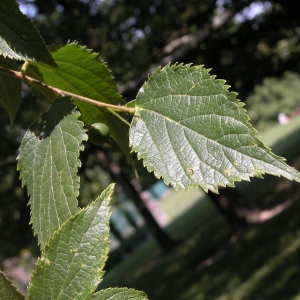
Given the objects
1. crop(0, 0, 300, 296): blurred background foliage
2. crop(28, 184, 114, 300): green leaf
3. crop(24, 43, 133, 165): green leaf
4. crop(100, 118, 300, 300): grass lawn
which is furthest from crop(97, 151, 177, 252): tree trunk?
crop(28, 184, 114, 300): green leaf

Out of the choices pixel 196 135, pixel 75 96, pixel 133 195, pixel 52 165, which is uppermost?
pixel 133 195

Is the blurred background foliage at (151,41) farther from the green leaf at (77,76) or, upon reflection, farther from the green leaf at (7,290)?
the green leaf at (7,290)

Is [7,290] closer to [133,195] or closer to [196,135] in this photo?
[196,135]

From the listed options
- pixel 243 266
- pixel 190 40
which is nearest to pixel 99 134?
pixel 190 40

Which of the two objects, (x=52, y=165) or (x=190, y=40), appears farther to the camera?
(x=190, y=40)

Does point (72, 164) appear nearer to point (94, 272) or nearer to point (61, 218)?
point (61, 218)

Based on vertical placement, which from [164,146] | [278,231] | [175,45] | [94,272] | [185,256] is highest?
[175,45]

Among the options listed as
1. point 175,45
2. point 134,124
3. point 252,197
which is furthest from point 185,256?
point 134,124

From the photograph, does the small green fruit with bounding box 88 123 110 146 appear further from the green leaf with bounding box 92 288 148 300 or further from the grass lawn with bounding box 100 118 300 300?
the grass lawn with bounding box 100 118 300 300
